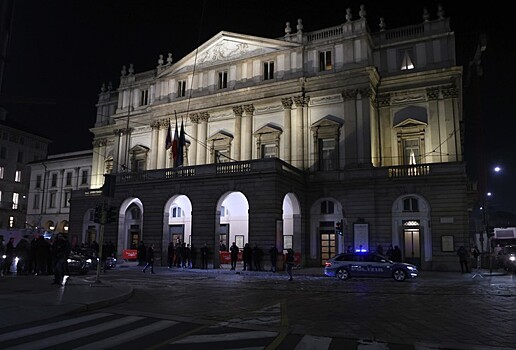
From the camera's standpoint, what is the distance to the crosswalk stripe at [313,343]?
7.51m

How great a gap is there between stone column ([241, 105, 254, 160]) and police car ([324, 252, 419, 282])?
55.9 ft

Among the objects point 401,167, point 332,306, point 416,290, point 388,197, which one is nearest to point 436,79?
point 401,167

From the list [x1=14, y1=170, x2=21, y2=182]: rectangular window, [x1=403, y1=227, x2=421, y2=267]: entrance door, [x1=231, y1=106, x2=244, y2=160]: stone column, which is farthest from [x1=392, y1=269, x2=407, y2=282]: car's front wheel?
[x1=14, y1=170, x2=21, y2=182]: rectangular window

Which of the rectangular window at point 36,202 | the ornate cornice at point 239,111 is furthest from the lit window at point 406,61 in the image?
the rectangular window at point 36,202

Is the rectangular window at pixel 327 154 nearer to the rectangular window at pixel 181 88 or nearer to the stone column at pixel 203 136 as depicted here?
the stone column at pixel 203 136

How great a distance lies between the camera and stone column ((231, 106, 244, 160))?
3928cm

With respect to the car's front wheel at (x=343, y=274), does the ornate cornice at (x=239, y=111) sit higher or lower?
higher

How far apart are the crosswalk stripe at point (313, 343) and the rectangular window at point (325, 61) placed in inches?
1253

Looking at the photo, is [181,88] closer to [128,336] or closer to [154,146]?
[154,146]

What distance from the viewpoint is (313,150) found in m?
36.7

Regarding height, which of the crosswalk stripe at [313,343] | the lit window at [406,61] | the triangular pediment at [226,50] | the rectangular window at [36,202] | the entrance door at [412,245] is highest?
the triangular pediment at [226,50]

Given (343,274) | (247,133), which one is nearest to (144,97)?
(247,133)

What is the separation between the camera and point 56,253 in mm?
16984

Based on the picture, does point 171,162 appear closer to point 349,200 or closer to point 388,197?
point 349,200
